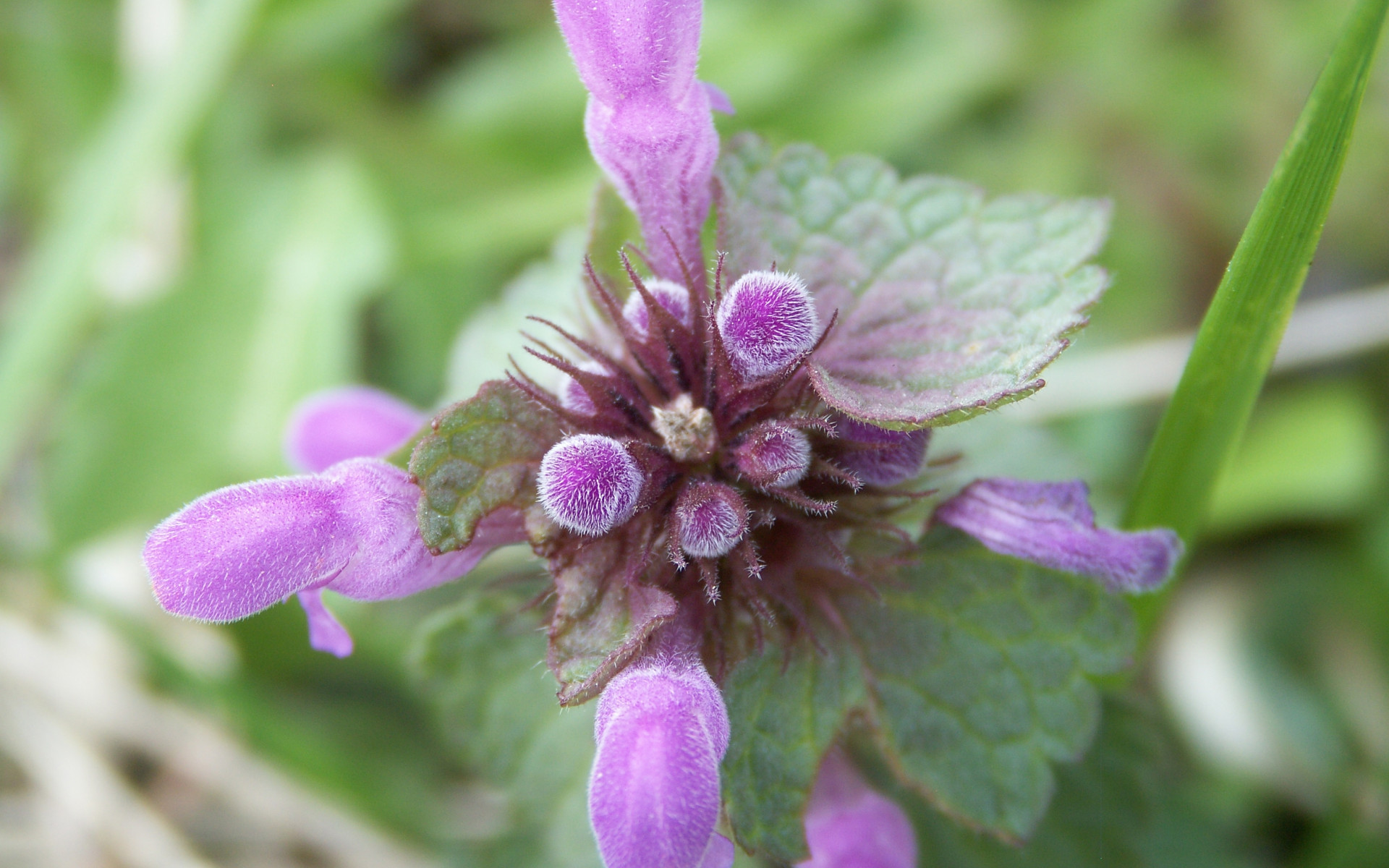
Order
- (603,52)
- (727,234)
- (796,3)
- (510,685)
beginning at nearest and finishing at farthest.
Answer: (603,52) → (727,234) → (510,685) → (796,3)

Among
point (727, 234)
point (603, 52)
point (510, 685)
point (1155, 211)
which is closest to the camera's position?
point (603, 52)

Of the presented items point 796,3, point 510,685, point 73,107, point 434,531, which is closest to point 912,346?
point 434,531

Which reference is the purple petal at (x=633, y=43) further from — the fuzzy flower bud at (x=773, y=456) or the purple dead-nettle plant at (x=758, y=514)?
the fuzzy flower bud at (x=773, y=456)

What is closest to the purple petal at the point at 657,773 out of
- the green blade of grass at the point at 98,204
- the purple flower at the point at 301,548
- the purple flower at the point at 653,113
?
the purple flower at the point at 301,548

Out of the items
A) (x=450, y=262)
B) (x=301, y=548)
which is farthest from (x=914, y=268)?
(x=450, y=262)

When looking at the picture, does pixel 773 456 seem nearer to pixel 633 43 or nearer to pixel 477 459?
pixel 477 459

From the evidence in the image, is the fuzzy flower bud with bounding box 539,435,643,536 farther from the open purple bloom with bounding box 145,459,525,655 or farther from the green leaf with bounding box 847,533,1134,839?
the green leaf with bounding box 847,533,1134,839

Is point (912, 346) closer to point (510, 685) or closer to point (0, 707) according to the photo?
point (510, 685)
